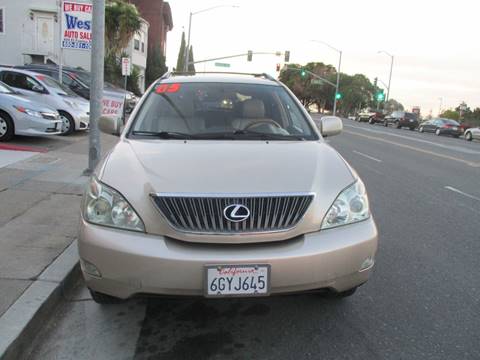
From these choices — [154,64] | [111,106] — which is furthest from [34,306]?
[154,64]

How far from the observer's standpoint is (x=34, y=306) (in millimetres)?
3297

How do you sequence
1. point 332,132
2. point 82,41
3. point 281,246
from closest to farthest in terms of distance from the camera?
1. point 281,246
2. point 332,132
3. point 82,41

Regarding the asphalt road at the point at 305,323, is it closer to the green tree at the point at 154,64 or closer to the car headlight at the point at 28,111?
the car headlight at the point at 28,111

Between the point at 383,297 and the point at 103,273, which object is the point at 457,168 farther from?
the point at 103,273

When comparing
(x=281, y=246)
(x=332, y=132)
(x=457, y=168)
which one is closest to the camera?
(x=281, y=246)

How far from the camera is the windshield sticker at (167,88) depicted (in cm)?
465

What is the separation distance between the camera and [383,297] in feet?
12.9

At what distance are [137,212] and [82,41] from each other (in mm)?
8227

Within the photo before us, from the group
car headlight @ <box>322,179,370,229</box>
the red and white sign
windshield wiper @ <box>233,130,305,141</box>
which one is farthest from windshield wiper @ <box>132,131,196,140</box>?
the red and white sign

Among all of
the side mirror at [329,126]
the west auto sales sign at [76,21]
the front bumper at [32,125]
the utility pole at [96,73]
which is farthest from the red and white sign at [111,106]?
the side mirror at [329,126]

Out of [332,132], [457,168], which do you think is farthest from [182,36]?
[332,132]

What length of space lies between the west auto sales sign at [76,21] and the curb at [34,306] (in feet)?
21.7

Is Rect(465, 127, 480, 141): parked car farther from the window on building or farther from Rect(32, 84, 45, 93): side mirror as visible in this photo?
the window on building

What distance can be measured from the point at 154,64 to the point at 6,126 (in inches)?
1539
